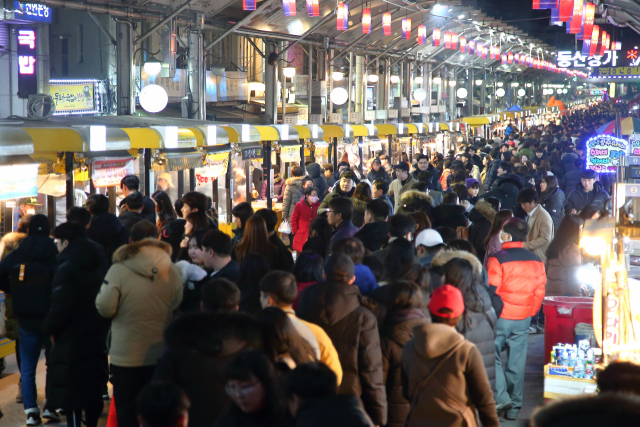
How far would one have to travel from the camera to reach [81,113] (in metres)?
18.3

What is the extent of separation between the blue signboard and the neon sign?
224 cm

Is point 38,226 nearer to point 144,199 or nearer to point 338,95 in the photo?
point 144,199

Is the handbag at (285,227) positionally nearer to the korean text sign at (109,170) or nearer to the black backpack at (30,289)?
the korean text sign at (109,170)

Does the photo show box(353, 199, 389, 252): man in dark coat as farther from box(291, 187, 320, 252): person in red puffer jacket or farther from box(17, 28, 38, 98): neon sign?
box(17, 28, 38, 98): neon sign

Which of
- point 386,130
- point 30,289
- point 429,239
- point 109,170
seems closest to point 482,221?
point 429,239

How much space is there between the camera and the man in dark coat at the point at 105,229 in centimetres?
673

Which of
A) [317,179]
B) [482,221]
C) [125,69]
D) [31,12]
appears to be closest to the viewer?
[482,221]

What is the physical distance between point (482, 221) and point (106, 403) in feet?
15.5

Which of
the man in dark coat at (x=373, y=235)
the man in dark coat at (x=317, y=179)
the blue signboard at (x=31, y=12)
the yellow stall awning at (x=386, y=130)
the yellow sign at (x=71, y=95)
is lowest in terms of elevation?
the man in dark coat at (x=373, y=235)

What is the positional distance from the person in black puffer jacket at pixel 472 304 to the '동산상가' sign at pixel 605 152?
821 centimetres

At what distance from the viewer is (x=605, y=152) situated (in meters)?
12.3

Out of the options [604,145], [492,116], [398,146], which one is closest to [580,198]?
[604,145]

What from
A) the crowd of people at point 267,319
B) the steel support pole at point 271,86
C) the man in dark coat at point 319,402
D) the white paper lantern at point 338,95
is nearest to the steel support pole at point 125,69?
the steel support pole at point 271,86

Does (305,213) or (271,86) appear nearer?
(305,213)
